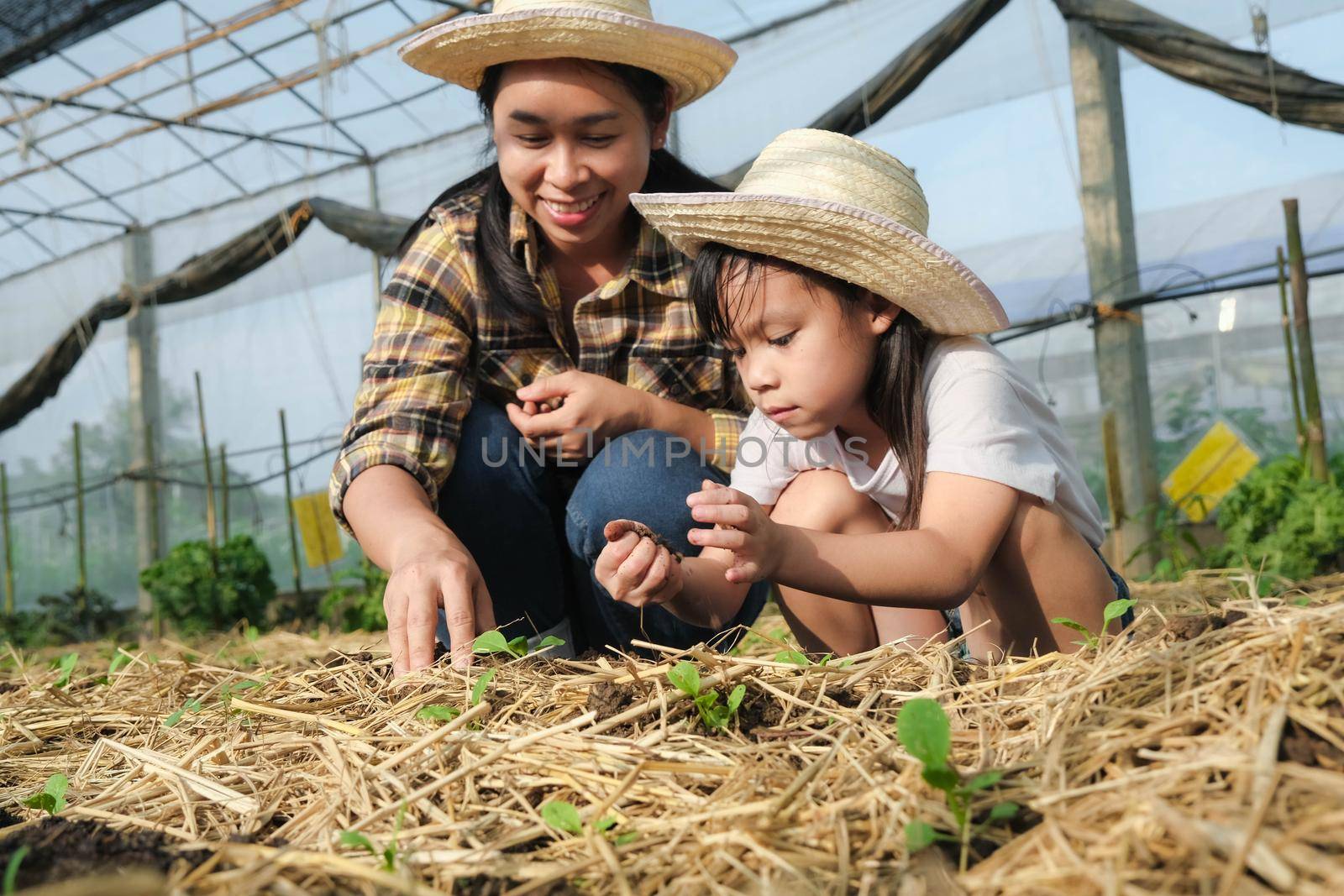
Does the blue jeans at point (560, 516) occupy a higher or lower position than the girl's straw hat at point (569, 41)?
lower

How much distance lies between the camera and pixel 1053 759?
0.78 m

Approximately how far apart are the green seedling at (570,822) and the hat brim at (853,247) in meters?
0.81

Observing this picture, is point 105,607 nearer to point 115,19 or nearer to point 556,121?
point 115,19

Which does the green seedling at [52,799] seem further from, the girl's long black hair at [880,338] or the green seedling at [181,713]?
the girl's long black hair at [880,338]

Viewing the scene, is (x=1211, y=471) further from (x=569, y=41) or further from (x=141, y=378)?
(x=141, y=378)

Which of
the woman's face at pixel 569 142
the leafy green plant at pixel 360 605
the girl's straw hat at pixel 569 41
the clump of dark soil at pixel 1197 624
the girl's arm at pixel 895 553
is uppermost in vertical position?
the girl's straw hat at pixel 569 41

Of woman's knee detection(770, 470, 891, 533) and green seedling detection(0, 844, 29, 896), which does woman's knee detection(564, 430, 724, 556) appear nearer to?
woman's knee detection(770, 470, 891, 533)

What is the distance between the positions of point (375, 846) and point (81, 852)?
0.69 ft

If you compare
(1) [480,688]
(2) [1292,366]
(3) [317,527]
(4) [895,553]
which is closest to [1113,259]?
(2) [1292,366]

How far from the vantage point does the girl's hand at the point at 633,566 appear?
1158 mm

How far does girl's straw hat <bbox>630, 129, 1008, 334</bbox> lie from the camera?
1.32m

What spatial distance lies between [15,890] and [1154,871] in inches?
29.7

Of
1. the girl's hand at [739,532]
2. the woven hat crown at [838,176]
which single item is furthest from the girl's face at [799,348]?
the girl's hand at [739,532]

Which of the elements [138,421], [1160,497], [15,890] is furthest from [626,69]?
[138,421]
